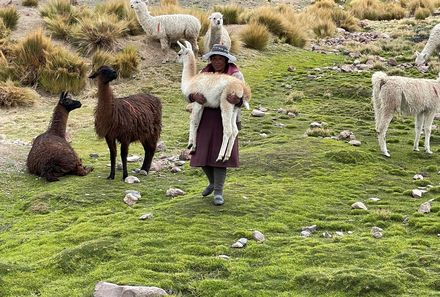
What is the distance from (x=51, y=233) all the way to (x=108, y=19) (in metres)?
10.8

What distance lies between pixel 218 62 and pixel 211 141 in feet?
2.67

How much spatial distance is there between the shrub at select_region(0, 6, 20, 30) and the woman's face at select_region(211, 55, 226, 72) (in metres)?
10.9

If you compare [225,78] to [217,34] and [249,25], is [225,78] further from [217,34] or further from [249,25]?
[249,25]

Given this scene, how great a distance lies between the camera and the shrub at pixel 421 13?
85.3 ft

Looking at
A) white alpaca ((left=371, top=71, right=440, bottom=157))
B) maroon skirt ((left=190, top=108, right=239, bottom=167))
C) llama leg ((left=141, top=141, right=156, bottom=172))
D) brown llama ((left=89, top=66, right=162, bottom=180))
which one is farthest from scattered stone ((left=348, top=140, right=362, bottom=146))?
maroon skirt ((left=190, top=108, right=239, bottom=167))

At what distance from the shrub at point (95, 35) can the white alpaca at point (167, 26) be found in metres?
0.76

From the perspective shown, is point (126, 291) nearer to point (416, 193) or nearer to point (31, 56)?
point (416, 193)

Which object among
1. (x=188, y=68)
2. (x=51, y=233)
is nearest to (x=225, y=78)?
(x=188, y=68)

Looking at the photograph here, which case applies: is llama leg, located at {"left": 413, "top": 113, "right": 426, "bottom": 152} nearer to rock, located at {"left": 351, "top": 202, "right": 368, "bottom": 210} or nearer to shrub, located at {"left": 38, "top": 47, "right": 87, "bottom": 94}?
rock, located at {"left": 351, "top": 202, "right": 368, "bottom": 210}

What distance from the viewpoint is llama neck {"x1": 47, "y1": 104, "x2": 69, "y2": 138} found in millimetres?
9895

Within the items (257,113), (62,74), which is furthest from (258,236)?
(62,74)

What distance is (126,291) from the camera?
195 inches

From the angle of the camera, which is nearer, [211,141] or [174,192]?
[211,141]

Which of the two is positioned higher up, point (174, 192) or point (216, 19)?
point (216, 19)
